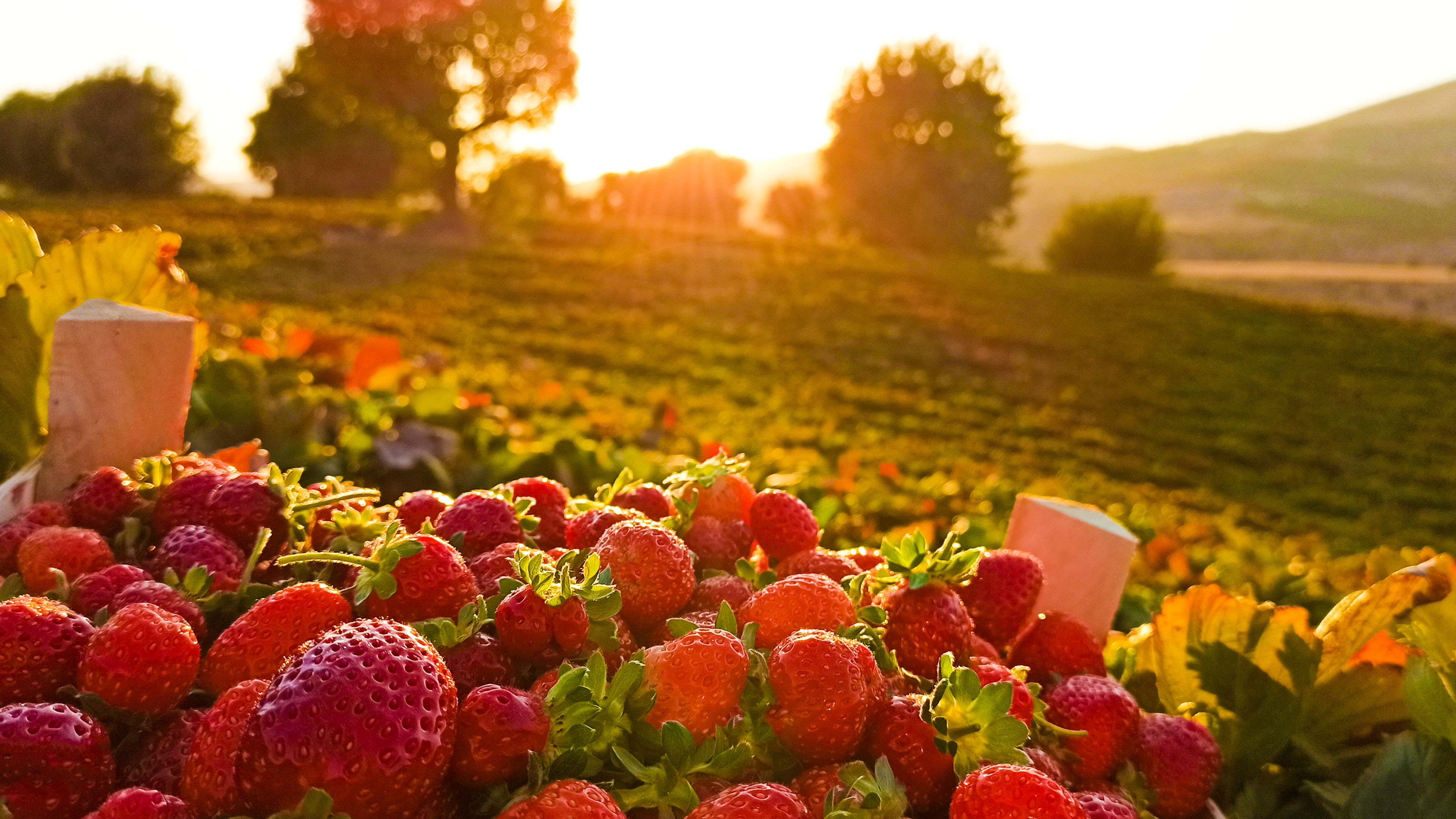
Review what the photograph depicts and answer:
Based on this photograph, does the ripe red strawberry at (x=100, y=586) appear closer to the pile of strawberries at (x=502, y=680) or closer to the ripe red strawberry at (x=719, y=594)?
the pile of strawberries at (x=502, y=680)

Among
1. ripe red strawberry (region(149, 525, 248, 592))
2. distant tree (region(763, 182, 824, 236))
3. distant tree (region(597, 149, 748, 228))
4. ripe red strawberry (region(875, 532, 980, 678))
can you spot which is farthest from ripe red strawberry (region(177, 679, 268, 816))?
distant tree (region(763, 182, 824, 236))

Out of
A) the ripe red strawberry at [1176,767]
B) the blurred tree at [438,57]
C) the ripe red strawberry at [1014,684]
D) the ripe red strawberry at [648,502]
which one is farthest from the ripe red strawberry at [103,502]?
the blurred tree at [438,57]

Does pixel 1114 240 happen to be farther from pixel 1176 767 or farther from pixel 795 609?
pixel 795 609

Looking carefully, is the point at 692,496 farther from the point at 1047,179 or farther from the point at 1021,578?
the point at 1047,179

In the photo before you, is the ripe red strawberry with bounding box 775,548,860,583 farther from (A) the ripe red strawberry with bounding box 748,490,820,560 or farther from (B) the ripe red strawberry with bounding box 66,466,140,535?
(B) the ripe red strawberry with bounding box 66,466,140,535

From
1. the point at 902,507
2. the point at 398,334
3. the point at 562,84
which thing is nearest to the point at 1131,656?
the point at 902,507

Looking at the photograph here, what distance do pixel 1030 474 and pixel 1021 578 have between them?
8955 millimetres

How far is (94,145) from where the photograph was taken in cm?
4019

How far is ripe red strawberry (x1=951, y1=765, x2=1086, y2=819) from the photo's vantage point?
0.90 meters

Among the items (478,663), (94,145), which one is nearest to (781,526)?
(478,663)

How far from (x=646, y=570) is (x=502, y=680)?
214mm

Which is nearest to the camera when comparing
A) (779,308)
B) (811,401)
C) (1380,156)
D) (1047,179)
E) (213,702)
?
(213,702)

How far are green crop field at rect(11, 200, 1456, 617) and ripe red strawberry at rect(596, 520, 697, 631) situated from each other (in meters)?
1.36

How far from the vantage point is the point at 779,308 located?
18.8m
